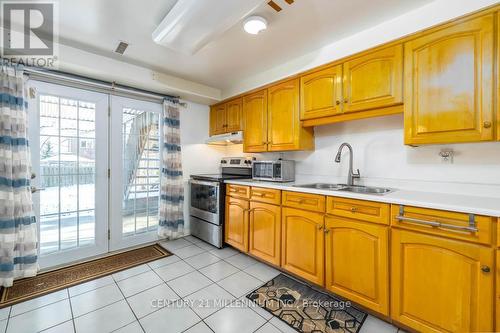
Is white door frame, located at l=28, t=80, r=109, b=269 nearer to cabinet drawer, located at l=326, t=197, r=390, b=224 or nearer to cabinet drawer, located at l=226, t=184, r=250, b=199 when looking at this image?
cabinet drawer, located at l=226, t=184, r=250, b=199

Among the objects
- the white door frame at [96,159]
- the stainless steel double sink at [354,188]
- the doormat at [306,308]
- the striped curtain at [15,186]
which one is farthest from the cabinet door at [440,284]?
the striped curtain at [15,186]

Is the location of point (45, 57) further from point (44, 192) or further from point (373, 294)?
point (373, 294)

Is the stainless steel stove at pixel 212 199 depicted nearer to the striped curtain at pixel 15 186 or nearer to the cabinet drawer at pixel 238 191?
the cabinet drawer at pixel 238 191

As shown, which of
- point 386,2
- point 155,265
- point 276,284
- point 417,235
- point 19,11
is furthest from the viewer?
point 155,265

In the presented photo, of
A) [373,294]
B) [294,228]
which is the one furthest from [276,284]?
[373,294]

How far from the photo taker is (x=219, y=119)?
351cm

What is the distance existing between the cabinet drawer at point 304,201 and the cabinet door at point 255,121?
859 mm

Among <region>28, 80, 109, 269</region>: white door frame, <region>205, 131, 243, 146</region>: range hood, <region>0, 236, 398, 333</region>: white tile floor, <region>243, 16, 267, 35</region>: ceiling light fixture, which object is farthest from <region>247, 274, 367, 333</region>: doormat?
<region>243, 16, 267, 35</region>: ceiling light fixture

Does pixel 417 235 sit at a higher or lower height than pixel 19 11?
lower

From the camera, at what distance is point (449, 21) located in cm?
148

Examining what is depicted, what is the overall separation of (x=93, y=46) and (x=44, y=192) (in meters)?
1.59

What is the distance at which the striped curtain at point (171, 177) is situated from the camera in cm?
Answer: 306

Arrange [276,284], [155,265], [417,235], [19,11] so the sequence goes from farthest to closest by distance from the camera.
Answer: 1. [155,265]
2. [276,284]
3. [19,11]
4. [417,235]

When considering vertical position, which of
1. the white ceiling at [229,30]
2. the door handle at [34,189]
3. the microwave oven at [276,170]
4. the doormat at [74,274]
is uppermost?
the white ceiling at [229,30]
